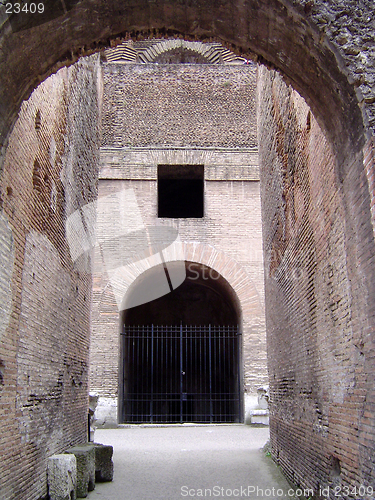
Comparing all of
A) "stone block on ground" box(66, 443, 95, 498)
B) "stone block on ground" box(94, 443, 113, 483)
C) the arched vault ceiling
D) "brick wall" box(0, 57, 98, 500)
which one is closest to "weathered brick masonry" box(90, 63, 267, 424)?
"brick wall" box(0, 57, 98, 500)

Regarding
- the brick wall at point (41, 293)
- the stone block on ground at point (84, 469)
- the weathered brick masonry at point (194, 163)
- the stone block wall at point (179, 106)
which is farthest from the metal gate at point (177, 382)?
the stone block on ground at point (84, 469)

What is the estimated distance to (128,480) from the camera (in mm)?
5863

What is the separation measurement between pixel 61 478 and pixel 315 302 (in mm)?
2942

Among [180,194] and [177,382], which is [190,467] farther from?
[180,194]

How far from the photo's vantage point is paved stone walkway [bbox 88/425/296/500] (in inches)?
206

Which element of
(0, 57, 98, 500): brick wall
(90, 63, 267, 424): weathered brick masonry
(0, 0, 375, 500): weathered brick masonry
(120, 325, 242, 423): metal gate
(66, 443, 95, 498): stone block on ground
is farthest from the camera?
(120, 325, 242, 423): metal gate

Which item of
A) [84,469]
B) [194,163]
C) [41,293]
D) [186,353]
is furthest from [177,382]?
[41,293]

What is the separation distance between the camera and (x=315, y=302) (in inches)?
181

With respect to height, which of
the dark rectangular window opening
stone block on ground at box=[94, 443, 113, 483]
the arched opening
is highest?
the dark rectangular window opening

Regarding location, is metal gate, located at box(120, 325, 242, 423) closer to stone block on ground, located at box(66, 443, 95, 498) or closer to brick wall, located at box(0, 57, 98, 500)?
brick wall, located at box(0, 57, 98, 500)

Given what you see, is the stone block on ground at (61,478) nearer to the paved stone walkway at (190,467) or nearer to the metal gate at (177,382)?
the paved stone walkway at (190,467)

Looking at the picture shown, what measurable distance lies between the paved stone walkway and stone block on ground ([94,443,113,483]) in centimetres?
11

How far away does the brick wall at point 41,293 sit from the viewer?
3.96m

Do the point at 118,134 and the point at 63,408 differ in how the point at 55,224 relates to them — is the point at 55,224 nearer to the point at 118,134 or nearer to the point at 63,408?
the point at 63,408
